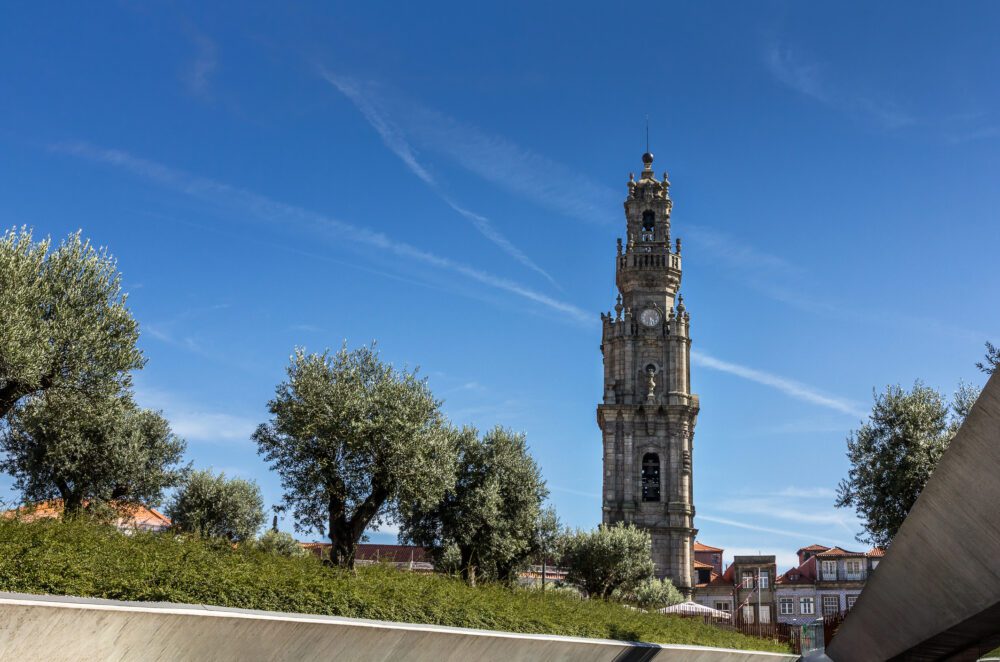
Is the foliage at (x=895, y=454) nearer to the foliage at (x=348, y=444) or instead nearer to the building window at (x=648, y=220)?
the foliage at (x=348, y=444)

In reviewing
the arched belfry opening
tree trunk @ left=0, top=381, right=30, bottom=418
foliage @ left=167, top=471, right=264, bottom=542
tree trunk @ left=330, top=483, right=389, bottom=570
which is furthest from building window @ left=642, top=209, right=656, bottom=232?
tree trunk @ left=0, top=381, right=30, bottom=418

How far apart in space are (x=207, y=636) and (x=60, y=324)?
56.3 ft

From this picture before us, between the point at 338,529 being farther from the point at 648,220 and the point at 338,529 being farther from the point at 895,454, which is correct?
the point at 648,220

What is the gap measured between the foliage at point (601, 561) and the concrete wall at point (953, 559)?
49.7 metres

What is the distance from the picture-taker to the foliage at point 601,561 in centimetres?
6619

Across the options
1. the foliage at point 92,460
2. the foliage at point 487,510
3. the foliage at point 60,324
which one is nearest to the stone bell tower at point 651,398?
the foliage at point 487,510

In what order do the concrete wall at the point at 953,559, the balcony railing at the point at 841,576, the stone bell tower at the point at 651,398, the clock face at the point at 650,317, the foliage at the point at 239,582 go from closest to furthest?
the concrete wall at the point at 953,559 → the foliage at the point at 239,582 → the stone bell tower at the point at 651,398 → the clock face at the point at 650,317 → the balcony railing at the point at 841,576

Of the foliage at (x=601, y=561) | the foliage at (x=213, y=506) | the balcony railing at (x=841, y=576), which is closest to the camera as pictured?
the foliage at (x=213, y=506)

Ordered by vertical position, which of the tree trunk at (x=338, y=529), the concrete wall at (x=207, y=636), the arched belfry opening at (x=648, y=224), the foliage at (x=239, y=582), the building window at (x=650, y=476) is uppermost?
the arched belfry opening at (x=648, y=224)

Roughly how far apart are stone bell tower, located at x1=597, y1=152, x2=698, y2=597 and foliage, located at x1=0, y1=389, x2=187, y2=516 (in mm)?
49862

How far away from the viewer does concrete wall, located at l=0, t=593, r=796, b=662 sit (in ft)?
34.6

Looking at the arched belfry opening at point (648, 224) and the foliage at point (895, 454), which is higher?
the arched belfry opening at point (648, 224)

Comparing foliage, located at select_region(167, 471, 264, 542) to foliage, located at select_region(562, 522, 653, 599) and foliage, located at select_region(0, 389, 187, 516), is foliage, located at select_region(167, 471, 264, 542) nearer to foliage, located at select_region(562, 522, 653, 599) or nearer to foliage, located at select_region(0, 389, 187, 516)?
foliage, located at select_region(0, 389, 187, 516)

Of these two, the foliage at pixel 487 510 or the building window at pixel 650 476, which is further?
the building window at pixel 650 476
